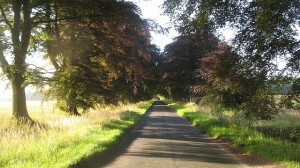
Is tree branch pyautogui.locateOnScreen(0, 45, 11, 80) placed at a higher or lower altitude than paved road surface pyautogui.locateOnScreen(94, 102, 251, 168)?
higher

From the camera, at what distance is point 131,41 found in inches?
736

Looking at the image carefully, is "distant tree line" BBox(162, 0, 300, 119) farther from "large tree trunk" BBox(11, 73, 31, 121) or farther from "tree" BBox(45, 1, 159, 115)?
"large tree trunk" BBox(11, 73, 31, 121)

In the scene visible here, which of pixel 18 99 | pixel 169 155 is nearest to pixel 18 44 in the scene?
pixel 18 99

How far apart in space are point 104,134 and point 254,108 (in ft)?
21.3

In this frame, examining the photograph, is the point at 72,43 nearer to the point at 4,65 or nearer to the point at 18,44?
the point at 18,44

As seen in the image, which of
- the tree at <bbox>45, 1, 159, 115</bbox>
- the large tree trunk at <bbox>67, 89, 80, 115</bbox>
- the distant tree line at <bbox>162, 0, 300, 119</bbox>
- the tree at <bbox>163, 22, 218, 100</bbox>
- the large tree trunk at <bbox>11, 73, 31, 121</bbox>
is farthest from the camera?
the tree at <bbox>163, 22, 218, 100</bbox>

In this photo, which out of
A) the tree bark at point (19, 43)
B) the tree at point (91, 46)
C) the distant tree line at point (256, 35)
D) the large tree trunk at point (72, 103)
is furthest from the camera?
the large tree trunk at point (72, 103)

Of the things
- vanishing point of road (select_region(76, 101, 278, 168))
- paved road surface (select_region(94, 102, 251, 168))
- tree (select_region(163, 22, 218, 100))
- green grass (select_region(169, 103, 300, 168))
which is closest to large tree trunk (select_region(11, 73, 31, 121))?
vanishing point of road (select_region(76, 101, 278, 168))

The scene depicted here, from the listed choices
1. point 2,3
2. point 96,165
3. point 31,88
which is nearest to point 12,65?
point 31,88

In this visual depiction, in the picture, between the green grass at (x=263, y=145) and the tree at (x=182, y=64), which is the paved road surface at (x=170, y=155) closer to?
the green grass at (x=263, y=145)

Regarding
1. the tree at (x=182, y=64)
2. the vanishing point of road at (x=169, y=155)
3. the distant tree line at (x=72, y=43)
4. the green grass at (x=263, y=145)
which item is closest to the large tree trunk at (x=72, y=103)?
the distant tree line at (x=72, y=43)

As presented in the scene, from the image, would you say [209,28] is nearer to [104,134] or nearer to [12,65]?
[104,134]

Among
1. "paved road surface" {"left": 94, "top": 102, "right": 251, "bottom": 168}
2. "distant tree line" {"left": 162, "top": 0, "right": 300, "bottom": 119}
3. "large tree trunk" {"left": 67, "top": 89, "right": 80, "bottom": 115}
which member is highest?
"distant tree line" {"left": 162, "top": 0, "right": 300, "bottom": 119}

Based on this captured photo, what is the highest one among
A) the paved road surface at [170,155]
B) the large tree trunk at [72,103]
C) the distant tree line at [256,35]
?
the distant tree line at [256,35]
